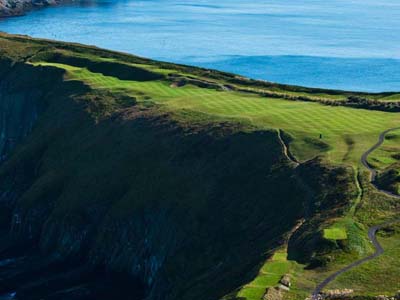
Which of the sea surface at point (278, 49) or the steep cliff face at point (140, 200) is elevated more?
the sea surface at point (278, 49)

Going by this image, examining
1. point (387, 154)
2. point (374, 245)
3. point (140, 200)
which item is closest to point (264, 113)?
point (387, 154)

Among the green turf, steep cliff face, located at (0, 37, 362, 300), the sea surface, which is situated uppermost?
the sea surface

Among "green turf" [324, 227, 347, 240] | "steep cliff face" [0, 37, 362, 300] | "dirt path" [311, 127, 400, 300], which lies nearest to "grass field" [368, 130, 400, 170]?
"dirt path" [311, 127, 400, 300]

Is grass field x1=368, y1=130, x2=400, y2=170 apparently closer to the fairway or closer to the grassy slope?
the grassy slope

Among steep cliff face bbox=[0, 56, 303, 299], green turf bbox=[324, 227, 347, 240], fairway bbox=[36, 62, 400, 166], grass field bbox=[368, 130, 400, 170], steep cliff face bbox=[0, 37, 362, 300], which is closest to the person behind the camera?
green turf bbox=[324, 227, 347, 240]

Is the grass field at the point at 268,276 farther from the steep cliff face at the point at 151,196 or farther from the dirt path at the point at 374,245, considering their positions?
the dirt path at the point at 374,245

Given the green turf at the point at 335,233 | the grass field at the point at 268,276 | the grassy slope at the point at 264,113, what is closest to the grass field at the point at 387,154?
the grassy slope at the point at 264,113

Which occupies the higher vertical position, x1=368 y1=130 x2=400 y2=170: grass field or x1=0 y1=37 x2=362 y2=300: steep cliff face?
x1=368 y1=130 x2=400 y2=170: grass field
